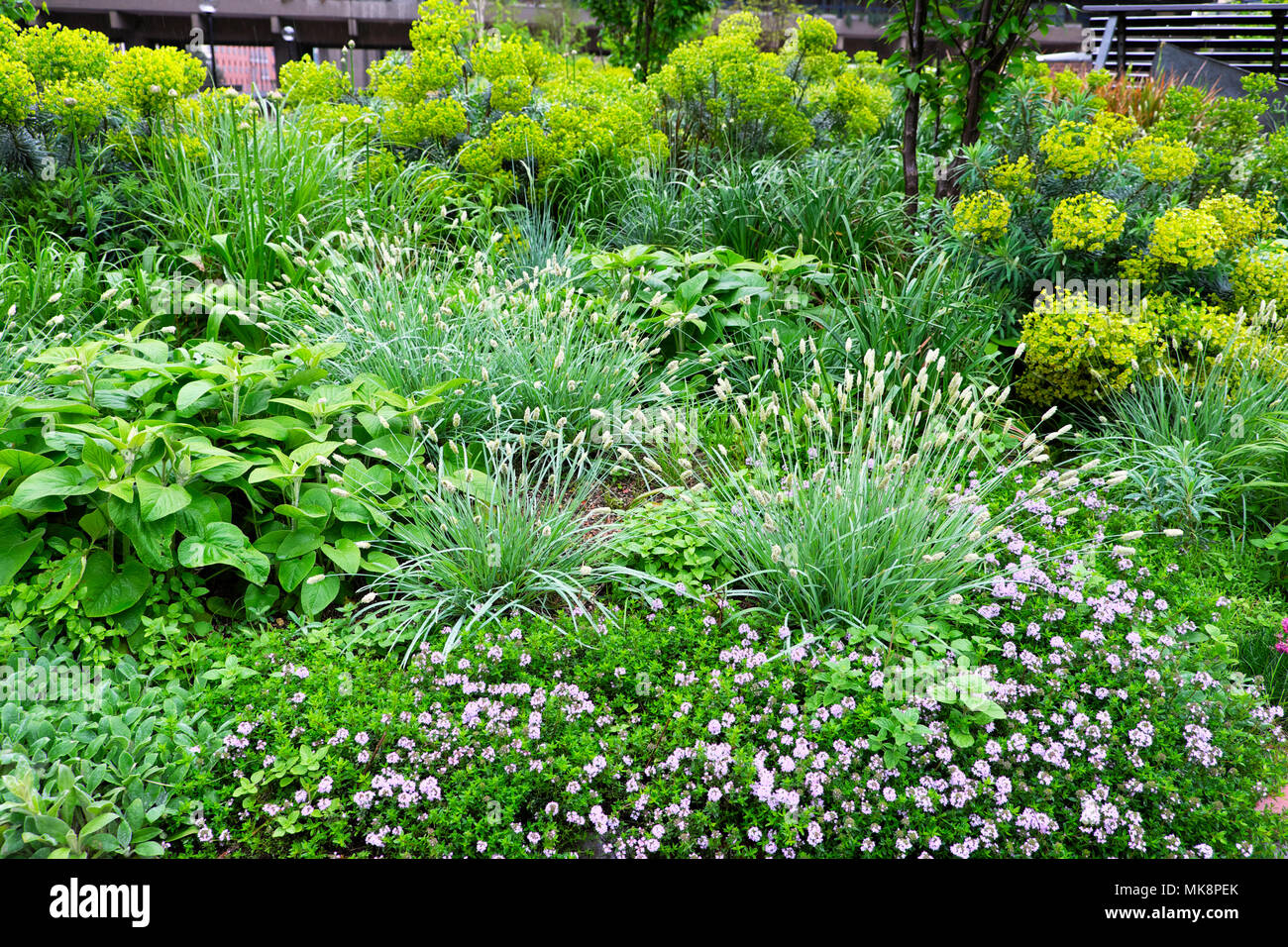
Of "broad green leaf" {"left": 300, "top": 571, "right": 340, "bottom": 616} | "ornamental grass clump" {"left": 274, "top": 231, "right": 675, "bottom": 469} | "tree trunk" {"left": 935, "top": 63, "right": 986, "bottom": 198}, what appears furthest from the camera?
"tree trunk" {"left": 935, "top": 63, "right": 986, "bottom": 198}

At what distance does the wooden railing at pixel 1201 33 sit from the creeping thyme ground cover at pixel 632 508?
5.92 metres

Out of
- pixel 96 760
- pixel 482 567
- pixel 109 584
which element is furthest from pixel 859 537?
pixel 109 584

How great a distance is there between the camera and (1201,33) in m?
10.7

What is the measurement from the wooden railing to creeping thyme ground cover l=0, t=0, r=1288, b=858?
5917mm

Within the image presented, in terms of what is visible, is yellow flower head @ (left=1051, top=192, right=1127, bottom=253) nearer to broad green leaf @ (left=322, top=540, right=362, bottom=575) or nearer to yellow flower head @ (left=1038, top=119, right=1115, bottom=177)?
yellow flower head @ (left=1038, top=119, right=1115, bottom=177)

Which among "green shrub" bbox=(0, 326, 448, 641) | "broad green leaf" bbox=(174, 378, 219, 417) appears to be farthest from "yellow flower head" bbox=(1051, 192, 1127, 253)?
"broad green leaf" bbox=(174, 378, 219, 417)

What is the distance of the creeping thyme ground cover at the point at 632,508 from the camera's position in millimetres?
2316

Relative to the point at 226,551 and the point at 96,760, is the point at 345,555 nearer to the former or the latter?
the point at 226,551

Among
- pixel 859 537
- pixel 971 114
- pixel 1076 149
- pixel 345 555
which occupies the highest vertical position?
pixel 971 114

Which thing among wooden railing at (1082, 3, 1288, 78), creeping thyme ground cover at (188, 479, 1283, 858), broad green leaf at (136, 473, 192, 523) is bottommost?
creeping thyme ground cover at (188, 479, 1283, 858)

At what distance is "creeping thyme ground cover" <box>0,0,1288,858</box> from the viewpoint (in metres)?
2.32

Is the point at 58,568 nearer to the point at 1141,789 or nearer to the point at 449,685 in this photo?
the point at 449,685

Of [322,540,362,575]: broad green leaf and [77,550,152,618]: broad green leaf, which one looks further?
[322,540,362,575]: broad green leaf

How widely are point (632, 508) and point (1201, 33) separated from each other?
11.5 metres
